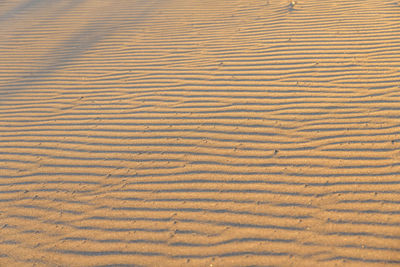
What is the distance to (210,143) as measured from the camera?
151 inches

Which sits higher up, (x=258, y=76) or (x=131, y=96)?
(x=258, y=76)

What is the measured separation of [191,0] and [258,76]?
12.1ft

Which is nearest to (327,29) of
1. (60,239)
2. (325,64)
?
(325,64)

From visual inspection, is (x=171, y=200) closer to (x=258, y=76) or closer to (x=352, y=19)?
(x=258, y=76)

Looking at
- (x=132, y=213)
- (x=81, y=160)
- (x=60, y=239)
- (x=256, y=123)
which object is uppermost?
(x=256, y=123)

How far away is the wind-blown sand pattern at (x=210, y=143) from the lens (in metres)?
2.93

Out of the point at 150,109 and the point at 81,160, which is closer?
the point at 81,160

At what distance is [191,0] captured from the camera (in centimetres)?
764

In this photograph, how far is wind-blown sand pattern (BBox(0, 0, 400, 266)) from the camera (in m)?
2.93

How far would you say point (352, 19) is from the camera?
5.96 meters

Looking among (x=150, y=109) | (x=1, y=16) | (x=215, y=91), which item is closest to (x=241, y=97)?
(x=215, y=91)

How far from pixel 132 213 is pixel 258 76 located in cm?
265

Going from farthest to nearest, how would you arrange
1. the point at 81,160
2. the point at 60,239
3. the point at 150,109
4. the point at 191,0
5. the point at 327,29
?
the point at 191,0
the point at 327,29
the point at 150,109
the point at 81,160
the point at 60,239

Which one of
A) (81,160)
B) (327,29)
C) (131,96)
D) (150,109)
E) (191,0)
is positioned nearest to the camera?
(81,160)
